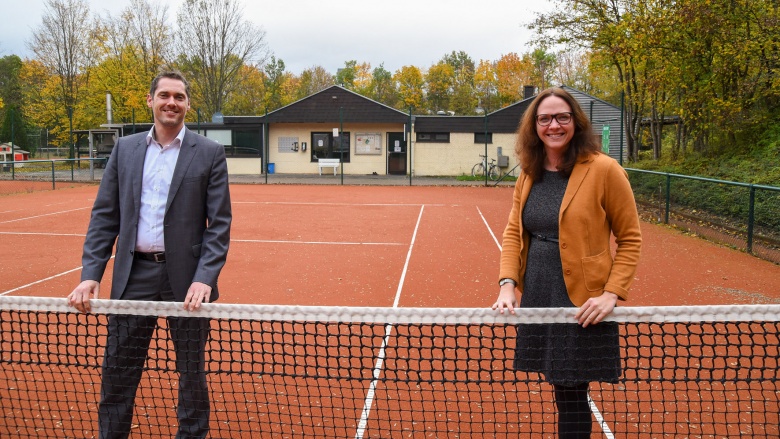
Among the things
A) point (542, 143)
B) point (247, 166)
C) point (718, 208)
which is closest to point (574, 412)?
point (542, 143)

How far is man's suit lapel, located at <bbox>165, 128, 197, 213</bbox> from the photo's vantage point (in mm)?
2916

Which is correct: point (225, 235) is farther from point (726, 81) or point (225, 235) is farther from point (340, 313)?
point (726, 81)

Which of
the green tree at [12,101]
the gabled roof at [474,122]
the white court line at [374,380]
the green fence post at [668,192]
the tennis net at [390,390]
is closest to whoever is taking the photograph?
the tennis net at [390,390]

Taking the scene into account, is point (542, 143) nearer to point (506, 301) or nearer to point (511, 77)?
point (506, 301)

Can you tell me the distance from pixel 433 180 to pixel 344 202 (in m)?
10.6

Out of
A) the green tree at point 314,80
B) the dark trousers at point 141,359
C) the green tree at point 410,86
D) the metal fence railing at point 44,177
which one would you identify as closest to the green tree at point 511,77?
the green tree at point 410,86

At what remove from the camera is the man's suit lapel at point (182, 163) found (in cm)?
292

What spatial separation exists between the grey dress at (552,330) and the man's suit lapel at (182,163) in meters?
1.62

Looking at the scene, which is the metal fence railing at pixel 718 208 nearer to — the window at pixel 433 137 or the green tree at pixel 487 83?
the window at pixel 433 137

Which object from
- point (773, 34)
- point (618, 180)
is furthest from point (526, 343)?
point (773, 34)

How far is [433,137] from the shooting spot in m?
30.9

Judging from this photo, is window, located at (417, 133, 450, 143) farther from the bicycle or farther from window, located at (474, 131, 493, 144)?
the bicycle

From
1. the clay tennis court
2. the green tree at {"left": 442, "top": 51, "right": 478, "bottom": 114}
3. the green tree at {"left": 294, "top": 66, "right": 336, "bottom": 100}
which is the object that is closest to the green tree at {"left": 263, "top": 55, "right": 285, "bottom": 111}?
the green tree at {"left": 294, "top": 66, "right": 336, "bottom": 100}

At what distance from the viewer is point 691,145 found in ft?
65.1
